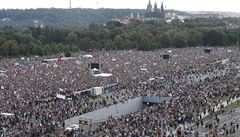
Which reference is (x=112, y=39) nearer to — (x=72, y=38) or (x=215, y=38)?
(x=72, y=38)

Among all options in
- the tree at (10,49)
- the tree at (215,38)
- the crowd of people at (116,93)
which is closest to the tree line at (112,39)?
the tree at (215,38)

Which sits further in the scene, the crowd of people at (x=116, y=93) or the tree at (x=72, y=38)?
the tree at (x=72, y=38)

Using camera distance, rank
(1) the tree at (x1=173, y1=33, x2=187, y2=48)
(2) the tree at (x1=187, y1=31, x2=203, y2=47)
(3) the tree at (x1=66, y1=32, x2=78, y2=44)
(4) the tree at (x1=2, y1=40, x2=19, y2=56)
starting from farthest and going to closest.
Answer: (2) the tree at (x1=187, y1=31, x2=203, y2=47) → (3) the tree at (x1=66, y1=32, x2=78, y2=44) → (1) the tree at (x1=173, y1=33, x2=187, y2=48) → (4) the tree at (x1=2, y1=40, x2=19, y2=56)

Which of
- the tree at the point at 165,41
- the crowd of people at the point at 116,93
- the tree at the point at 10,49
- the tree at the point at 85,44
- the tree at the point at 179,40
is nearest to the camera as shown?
the crowd of people at the point at 116,93

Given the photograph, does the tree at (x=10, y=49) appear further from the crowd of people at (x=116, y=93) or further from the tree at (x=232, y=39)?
the tree at (x=232, y=39)

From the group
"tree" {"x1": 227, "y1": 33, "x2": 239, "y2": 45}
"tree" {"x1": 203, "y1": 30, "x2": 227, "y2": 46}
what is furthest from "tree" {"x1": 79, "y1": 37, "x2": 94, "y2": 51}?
"tree" {"x1": 227, "y1": 33, "x2": 239, "y2": 45}

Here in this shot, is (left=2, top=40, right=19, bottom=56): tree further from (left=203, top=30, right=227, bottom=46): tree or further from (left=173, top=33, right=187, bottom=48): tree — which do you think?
(left=203, top=30, right=227, bottom=46): tree

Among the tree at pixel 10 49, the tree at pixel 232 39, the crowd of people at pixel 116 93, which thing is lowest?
the tree at pixel 232 39

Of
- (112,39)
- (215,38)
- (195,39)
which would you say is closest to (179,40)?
(195,39)

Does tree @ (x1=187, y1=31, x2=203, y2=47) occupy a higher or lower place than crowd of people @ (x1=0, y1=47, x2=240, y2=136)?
lower

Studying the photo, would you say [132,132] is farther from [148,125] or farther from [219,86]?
[219,86]
